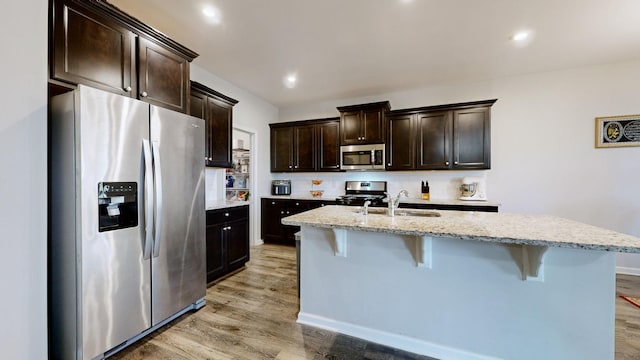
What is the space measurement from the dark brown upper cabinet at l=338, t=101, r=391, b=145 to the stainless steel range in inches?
31.1

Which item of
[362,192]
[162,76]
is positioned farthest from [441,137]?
[162,76]

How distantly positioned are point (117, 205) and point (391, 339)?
7.19 ft

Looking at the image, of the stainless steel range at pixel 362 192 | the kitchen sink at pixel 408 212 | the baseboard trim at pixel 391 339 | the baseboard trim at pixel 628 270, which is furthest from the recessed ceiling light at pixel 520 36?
the baseboard trim at pixel 628 270

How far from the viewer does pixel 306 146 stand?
186 inches

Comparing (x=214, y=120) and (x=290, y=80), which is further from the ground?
(x=290, y=80)

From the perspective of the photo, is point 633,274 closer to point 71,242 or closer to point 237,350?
point 237,350

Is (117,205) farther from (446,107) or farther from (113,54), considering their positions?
(446,107)

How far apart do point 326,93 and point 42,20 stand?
3.55 m

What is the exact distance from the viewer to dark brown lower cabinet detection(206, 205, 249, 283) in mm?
2834

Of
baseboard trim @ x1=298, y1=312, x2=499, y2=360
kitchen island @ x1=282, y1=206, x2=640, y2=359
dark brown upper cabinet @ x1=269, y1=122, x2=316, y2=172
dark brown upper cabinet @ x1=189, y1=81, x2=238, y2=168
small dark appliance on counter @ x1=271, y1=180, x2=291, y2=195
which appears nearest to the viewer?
kitchen island @ x1=282, y1=206, x2=640, y2=359

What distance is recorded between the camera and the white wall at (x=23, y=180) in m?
1.30

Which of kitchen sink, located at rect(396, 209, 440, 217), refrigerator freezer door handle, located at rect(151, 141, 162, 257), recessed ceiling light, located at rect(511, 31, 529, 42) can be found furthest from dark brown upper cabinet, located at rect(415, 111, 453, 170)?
refrigerator freezer door handle, located at rect(151, 141, 162, 257)

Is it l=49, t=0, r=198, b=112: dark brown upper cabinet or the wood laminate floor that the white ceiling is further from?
the wood laminate floor

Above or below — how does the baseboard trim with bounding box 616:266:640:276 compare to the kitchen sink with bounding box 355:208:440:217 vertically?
below
